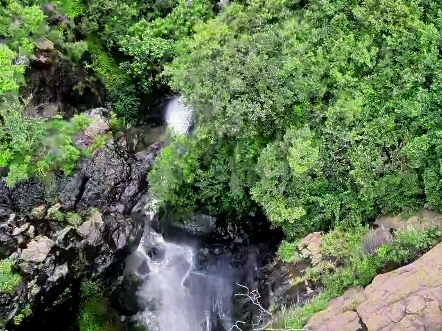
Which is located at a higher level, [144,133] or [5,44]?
[5,44]

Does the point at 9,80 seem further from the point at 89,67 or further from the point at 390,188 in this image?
the point at 390,188

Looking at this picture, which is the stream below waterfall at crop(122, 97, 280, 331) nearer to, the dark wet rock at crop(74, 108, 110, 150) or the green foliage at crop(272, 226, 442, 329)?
the dark wet rock at crop(74, 108, 110, 150)

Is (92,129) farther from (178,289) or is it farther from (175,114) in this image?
(178,289)

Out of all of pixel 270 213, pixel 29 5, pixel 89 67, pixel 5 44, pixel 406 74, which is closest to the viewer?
pixel 406 74

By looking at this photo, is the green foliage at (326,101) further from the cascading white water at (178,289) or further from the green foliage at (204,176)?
the cascading white water at (178,289)

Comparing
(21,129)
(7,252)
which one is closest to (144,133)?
(21,129)

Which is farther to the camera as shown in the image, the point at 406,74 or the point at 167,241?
the point at 167,241

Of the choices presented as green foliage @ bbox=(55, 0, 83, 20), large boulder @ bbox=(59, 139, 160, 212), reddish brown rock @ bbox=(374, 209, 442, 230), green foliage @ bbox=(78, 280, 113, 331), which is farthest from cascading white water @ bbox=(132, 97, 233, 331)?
reddish brown rock @ bbox=(374, 209, 442, 230)

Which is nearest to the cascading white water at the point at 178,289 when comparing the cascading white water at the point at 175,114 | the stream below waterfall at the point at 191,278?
the stream below waterfall at the point at 191,278
